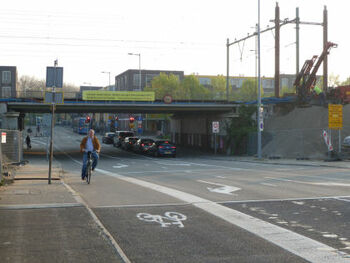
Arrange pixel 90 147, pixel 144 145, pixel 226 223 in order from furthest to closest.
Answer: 1. pixel 144 145
2. pixel 90 147
3. pixel 226 223

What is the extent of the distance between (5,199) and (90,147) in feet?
14.5

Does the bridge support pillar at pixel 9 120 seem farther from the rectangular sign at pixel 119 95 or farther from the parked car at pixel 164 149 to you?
the parked car at pixel 164 149

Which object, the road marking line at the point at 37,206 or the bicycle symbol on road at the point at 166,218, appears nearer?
the bicycle symbol on road at the point at 166,218

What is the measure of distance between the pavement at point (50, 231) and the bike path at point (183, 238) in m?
0.33

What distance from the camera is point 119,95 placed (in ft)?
133

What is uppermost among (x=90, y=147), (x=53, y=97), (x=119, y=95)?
(x=119, y=95)

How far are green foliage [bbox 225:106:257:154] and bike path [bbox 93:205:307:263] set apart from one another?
3309 centimetres

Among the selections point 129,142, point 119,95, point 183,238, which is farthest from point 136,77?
point 183,238

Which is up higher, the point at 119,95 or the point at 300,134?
the point at 119,95

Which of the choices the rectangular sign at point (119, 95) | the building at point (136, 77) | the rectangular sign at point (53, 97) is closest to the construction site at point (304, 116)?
the rectangular sign at point (119, 95)

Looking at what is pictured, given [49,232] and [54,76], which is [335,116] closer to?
[54,76]

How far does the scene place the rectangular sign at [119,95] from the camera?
39812mm

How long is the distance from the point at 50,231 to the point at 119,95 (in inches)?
1347

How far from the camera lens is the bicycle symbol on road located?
24.7 ft
